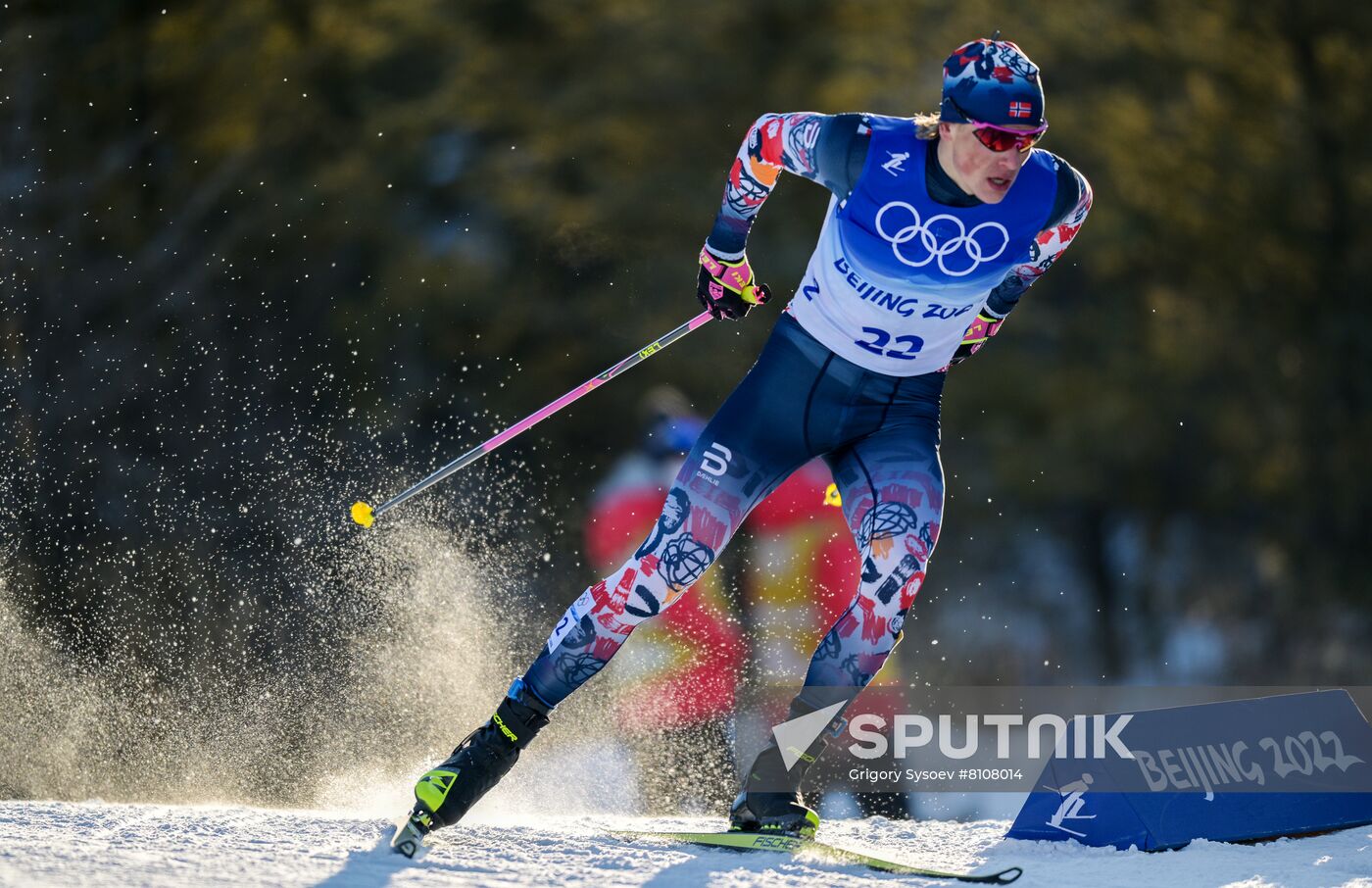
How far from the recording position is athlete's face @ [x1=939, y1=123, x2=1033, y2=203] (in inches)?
141

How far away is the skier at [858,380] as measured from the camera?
Answer: 3.62 metres

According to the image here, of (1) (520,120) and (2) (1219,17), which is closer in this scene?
(1) (520,120)

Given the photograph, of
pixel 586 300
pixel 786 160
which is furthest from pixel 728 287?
pixel 586 300

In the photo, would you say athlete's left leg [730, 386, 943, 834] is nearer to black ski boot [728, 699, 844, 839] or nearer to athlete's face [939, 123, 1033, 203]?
black ski boot [728, 699, 844, 839]

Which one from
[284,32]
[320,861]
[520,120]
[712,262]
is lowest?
[320,861]

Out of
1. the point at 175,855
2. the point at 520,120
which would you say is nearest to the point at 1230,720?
the point at 175,855

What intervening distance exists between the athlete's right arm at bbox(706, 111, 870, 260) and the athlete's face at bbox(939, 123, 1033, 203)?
0.19m

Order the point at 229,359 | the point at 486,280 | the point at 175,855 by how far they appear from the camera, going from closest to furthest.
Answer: the point at 175,855 < the point at 229,359 < the point at 486,280

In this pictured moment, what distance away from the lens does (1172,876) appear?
11.8ft

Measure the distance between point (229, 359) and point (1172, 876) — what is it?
8348mm

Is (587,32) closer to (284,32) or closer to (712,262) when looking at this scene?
(284,32)

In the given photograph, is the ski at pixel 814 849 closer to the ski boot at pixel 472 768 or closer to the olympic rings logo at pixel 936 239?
the ski boot at pixel 472 768

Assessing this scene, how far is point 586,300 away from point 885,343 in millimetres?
7927

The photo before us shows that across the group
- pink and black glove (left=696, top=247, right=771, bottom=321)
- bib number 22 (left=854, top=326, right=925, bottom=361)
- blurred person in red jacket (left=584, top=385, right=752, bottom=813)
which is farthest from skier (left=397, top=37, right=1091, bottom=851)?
blurred person in red jacket (left=584, top=385, right=752, bottom=813)
